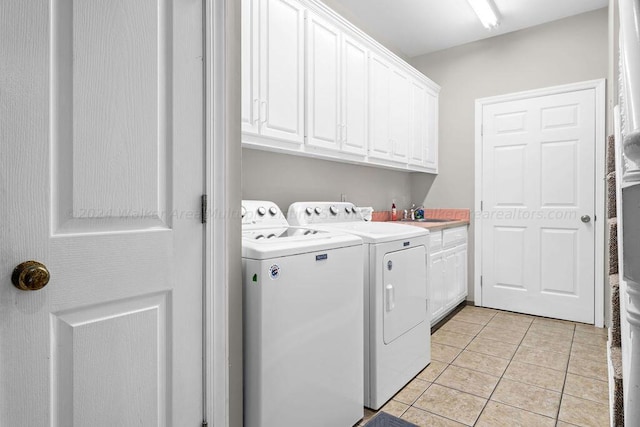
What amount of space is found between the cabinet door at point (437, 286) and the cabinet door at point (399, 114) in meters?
0.98

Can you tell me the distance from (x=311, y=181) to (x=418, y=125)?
152 centimetres

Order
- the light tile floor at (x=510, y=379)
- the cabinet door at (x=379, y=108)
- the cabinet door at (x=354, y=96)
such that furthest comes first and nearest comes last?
the cabinet door at (x=379, y=108) → the cabinet door at (x=354, y=96) → the light tile floor at (x=510, y=379)

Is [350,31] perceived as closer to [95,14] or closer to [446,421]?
[95,14]

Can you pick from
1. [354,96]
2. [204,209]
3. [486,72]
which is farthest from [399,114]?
[204,209]

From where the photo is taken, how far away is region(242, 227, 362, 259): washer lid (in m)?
1.41

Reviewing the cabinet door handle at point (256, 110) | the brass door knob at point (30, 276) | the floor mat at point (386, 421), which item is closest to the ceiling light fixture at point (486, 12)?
the cabinet door handle at point (256, 110)

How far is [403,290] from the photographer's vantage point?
221cm

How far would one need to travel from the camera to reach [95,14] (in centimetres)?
99

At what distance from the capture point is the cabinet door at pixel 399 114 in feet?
11.0

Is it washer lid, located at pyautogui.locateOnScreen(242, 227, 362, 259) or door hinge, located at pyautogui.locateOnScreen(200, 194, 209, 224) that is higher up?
door hinge, located at pyautogui.locateOnScreen(200, 194, 209, 224)

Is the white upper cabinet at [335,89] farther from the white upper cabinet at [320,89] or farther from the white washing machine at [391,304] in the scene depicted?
the white washing machine at [391,304]

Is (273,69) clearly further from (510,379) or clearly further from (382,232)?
(510,379)

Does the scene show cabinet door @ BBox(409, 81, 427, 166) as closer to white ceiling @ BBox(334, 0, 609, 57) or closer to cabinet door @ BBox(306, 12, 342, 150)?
white ceiling @ BBox(334, 0, 609, 57)

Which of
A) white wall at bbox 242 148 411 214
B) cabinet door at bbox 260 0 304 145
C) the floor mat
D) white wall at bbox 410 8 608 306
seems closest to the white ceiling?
white wall at bbox 410 8 608 306
